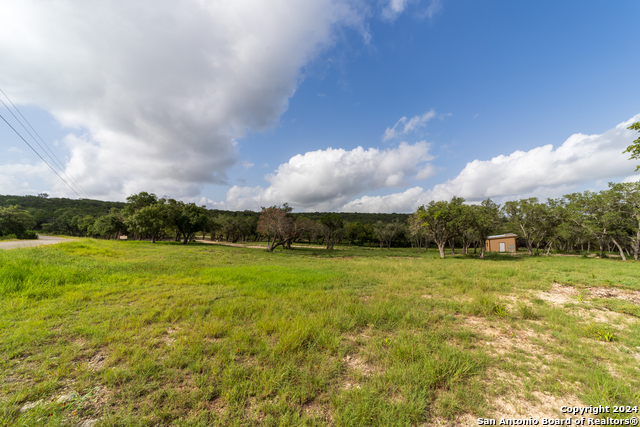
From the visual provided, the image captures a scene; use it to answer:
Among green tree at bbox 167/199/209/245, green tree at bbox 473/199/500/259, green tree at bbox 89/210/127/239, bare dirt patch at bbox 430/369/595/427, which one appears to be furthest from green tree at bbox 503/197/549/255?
green tree at bbox 89/210/127/239

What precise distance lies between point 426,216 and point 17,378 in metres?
33.3

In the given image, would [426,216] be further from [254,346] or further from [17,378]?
[17,378]

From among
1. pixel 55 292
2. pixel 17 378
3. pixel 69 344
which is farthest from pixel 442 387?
pixel 55 292

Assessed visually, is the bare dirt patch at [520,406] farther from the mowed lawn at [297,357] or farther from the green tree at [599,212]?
the green tree at [599,212]

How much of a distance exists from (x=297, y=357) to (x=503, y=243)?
6916 centimetres

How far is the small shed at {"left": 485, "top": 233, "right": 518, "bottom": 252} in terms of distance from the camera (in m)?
52.2

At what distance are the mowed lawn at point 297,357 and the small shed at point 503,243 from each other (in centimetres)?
5814

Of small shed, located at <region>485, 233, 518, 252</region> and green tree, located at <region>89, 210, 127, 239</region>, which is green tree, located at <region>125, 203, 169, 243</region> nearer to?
green tree, located at <region>89, 210, 127, 239</region>

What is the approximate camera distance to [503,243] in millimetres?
54188

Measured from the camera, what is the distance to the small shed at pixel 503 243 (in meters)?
52.2

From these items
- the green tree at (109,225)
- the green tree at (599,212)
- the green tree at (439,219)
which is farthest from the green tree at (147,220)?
the green tree at (599,212)

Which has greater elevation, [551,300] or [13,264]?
[13,264]

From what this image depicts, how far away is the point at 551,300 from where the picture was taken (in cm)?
786

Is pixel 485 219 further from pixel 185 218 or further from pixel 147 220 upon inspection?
pixel 147 220
